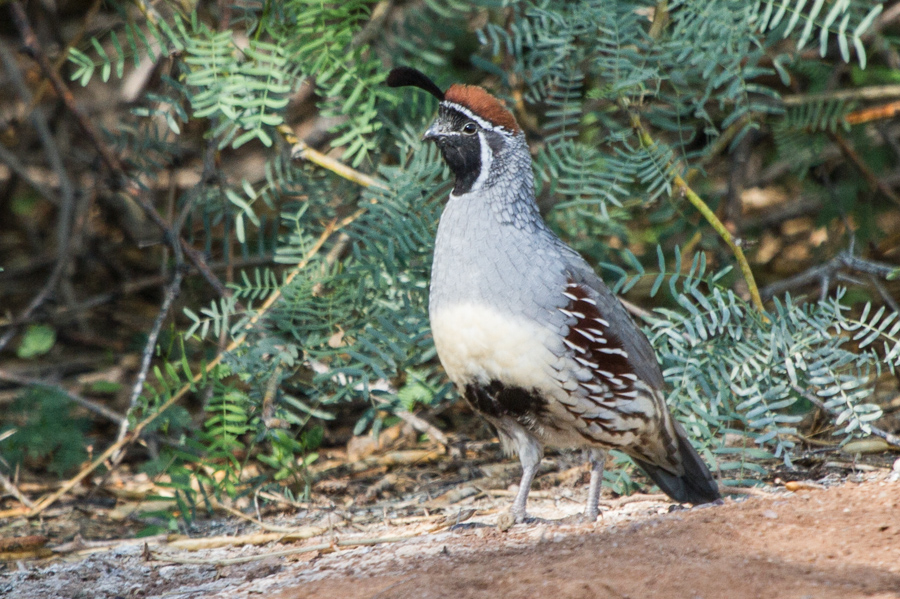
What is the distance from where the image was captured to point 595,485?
2961mm

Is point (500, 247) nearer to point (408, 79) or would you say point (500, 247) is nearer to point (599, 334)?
point (599, 334)

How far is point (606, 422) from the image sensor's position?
2852 mm

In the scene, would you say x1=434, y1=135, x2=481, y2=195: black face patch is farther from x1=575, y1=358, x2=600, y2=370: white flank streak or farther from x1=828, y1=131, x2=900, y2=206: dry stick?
x1=828, y1=131, x2=900, y2=206: dry stick

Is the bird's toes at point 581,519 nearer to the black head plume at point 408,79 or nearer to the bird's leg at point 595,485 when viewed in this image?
the bird's leg at point 595,485

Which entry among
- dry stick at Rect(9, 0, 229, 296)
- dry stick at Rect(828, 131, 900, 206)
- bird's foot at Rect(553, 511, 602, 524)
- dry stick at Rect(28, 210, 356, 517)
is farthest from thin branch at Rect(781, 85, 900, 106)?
dry stick at Rect(9, 0, 229, 296)

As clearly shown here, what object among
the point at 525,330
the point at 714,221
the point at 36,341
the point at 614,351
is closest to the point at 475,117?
the point at 525,330

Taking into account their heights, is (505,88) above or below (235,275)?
above

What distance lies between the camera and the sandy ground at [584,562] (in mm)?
2047

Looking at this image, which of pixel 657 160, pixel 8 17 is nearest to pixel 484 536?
pixel 657 160

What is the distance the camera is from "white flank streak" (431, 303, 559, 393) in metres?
2.67

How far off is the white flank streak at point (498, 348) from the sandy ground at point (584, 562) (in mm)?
427

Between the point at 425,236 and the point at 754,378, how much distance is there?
1.22 m

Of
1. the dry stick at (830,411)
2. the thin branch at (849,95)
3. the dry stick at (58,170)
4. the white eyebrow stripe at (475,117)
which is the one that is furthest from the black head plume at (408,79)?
the dry stick at (58,170)

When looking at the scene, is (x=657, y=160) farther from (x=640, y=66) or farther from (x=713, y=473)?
(x=713, y=473)
